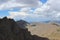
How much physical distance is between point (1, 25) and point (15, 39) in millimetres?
12771

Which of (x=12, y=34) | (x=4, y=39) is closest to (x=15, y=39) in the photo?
(x=12, y=34)

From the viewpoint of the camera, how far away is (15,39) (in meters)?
96.4

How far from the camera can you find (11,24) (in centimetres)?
10000

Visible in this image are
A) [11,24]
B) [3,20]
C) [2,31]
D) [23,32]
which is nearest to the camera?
[2,31]

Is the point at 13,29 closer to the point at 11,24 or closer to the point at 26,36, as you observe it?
the point at 11,24

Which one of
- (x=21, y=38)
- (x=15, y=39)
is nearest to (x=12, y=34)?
(x=15, y=39)

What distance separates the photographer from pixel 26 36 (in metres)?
110

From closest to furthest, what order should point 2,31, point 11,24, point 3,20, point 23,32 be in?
point 2,31
point 3,20
point 11,24
point 23,32

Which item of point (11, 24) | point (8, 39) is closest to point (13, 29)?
point (11, 24)

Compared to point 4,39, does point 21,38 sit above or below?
above

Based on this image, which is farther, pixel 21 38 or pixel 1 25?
pixel 21 38

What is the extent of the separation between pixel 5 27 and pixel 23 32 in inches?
869

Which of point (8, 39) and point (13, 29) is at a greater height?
point (13, 29)

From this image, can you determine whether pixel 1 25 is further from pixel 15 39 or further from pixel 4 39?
pixel 15 39
